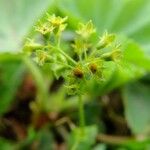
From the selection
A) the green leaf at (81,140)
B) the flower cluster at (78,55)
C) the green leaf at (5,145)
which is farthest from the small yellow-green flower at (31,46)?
the green leaf at (5,145)

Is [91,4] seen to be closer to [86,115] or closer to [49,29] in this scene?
[86,115]

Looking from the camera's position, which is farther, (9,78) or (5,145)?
(9,78)

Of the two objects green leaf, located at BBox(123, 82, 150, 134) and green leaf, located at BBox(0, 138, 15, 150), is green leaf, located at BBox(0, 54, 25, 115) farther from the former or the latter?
green leaf, located at BBox(123, 82, 150, 134)

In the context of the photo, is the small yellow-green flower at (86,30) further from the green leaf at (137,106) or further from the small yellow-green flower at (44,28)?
the green leaf at (137,106)

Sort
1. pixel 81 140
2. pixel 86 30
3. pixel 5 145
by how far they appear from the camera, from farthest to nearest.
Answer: pixel 5 145
pixel 81 140
pixel 86 30

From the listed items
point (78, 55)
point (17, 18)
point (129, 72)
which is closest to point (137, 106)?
point (129, 72)

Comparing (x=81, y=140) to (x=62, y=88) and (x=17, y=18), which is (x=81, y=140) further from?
(x=17, y=18)
